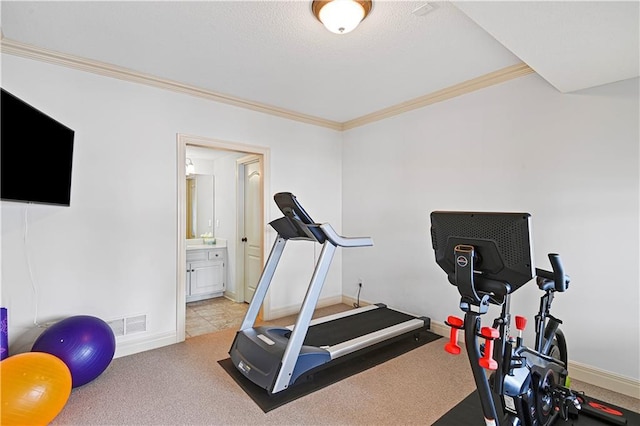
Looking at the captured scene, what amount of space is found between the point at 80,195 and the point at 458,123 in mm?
3674

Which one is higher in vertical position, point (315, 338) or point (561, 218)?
point (561, 218)

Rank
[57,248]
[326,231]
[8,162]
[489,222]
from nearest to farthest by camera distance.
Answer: [489,222], [8,162], [326,231], [57,248]

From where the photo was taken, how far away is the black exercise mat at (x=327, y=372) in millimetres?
2275

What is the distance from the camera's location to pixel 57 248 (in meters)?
2.69

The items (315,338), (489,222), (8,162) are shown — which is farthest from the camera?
(315,338)

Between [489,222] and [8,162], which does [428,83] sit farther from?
[8,162]

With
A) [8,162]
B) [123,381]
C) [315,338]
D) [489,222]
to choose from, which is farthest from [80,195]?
[489,222]

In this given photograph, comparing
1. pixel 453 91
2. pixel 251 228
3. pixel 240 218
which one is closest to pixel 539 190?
pixel 453 91

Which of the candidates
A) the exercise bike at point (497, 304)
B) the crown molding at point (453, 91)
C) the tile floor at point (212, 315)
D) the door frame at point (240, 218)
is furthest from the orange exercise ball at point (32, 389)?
the crown molding at point (453, 91)

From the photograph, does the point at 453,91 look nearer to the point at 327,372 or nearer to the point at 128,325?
the point at 327,372

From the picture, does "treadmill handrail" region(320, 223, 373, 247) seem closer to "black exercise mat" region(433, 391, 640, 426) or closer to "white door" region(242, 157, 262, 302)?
"black exercise mat" region(433, 391, 640, 426)

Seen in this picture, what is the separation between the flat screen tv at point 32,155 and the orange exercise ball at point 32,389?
1.00 metres

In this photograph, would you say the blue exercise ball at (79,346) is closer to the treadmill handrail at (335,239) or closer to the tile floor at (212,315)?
the tile floor at (212,315)

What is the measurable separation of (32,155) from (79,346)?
54.3 inches
